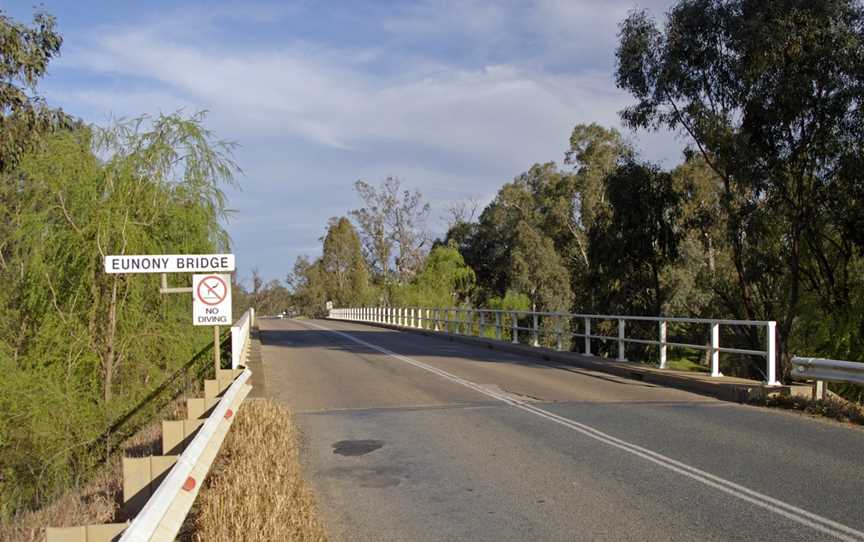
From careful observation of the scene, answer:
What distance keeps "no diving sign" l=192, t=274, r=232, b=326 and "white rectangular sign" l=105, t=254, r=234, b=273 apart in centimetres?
18

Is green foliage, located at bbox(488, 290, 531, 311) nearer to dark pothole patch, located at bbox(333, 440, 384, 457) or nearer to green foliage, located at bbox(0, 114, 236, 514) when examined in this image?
green foliage, located at bbox(0, 114, 236, 514)

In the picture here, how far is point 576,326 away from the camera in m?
46.7

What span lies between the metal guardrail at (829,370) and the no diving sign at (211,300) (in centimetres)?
887

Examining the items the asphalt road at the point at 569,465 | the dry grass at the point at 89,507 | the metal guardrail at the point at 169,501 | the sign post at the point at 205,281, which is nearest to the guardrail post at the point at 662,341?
the asphalt road at the point at 569,465

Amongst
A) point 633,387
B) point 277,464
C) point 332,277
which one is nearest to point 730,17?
point 633,387

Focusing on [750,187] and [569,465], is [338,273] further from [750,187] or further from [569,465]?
[569,465]

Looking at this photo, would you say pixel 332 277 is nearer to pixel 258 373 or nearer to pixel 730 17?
pixel 730 17

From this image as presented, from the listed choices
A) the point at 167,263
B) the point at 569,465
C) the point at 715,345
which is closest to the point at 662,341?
the point at 715,345

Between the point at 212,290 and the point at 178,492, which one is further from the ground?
the point at 212,290

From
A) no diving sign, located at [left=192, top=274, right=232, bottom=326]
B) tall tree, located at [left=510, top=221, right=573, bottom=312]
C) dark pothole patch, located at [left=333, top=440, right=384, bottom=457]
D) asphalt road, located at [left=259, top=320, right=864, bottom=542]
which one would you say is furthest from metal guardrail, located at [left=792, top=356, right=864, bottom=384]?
tall tree, located at [left=510, top=221, right=573, bottom=312]

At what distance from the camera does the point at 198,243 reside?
13.6 meters

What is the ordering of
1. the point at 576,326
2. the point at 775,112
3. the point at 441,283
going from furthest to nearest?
the point at 441,283, the point at 576,326, the point at 775,112

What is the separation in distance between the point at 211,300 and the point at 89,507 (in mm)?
4196

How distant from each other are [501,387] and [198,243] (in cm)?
618
